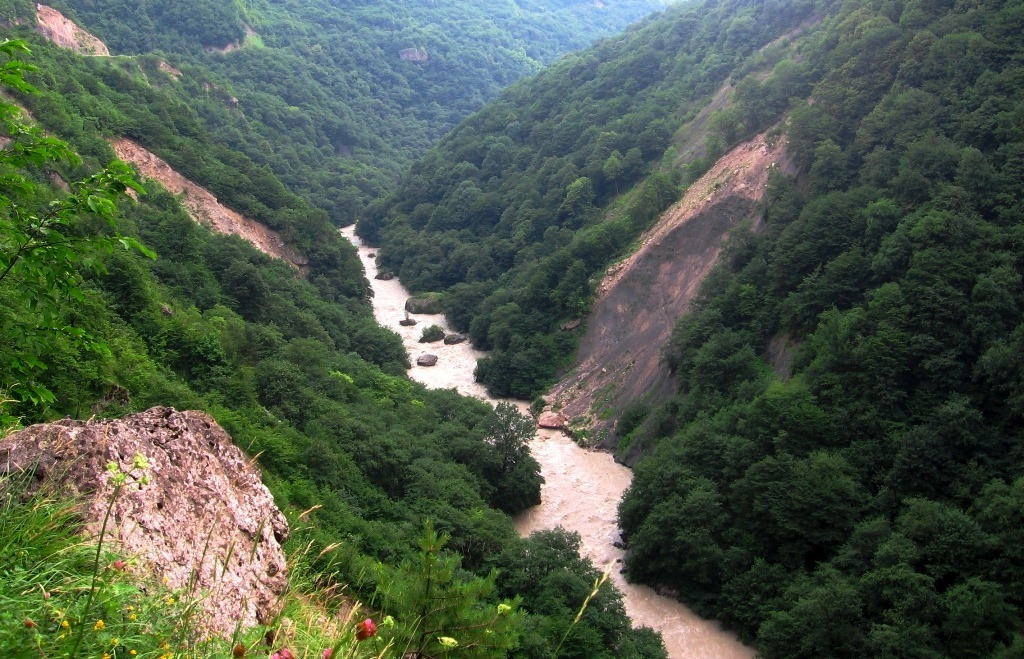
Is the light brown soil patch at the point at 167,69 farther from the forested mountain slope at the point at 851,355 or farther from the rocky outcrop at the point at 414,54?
the rocky outcrop at the point at 414,54

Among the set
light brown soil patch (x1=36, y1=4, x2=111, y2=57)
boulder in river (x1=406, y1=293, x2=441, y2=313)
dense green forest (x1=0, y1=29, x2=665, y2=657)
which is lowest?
boulder in river (x1=406, y1=293, x2=441, y2=313)

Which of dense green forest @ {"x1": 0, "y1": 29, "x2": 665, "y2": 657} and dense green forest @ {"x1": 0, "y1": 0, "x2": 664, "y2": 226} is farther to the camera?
dense green forest @ {"x1": 0, "y1": 0, "x2": 664, "y2": 226}

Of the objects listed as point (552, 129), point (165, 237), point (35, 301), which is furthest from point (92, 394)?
point (552, 129)

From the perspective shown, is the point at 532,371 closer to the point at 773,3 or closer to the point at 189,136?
the point at 189,136

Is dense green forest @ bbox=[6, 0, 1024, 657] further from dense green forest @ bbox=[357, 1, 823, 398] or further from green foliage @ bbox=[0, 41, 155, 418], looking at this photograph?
dense green forest @ bbox=[357, 1, 823, 398]

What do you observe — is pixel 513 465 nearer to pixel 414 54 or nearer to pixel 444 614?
pixel 444 614

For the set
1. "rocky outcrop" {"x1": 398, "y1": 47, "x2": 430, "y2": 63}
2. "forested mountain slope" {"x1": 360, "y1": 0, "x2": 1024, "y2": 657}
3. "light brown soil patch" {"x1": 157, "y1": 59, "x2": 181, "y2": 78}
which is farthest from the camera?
"rocky outcrop" {"x1": 398, "y1": 47, "x2": 430, "y2": 63}

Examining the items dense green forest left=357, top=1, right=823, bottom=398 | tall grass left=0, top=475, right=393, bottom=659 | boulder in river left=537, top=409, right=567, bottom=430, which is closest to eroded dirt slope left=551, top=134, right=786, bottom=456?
boulder in river left=537, top=409, right=567, bottom=430
